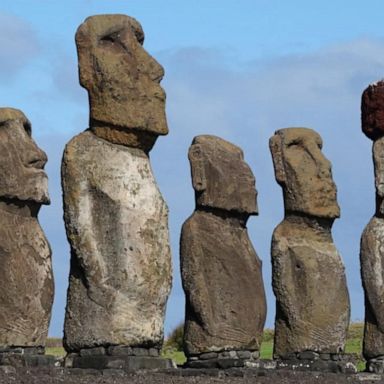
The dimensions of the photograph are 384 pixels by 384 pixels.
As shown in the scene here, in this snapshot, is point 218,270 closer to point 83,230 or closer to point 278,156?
point 278,156

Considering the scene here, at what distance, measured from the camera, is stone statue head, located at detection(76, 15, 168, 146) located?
16578 millimetres

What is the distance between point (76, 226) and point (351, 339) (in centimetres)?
1185

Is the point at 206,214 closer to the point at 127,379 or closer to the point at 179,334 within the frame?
the point at 127,379

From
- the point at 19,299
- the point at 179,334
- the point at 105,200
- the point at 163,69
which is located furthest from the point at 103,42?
the point at 179,334

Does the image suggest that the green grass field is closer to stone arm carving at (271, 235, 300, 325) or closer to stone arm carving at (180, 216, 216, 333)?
stone arm carving at (271, 235, 300, 325)

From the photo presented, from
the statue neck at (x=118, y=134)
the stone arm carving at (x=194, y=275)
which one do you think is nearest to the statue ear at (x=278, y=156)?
the stone arm carving at (x=194, y=275)

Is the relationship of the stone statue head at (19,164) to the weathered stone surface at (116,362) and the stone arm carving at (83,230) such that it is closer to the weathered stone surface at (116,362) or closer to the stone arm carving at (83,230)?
the stone arm carving at (83,230)

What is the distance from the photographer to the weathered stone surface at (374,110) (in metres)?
21.0

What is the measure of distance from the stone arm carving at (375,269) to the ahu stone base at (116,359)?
16.8 feet

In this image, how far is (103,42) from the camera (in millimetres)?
16828

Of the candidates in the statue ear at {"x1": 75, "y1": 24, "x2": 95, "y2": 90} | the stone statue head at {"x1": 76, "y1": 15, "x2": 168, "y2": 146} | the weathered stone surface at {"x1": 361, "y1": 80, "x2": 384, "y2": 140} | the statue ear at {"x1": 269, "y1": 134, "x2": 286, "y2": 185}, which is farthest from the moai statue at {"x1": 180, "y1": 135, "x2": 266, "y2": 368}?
the weathered stone surface at {"x1": 361, "y1": 80, "x2": 384, "y2": 140}

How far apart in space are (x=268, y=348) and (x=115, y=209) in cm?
1016

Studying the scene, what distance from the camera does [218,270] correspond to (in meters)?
18.7

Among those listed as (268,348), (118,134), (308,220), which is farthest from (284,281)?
(268,348)
